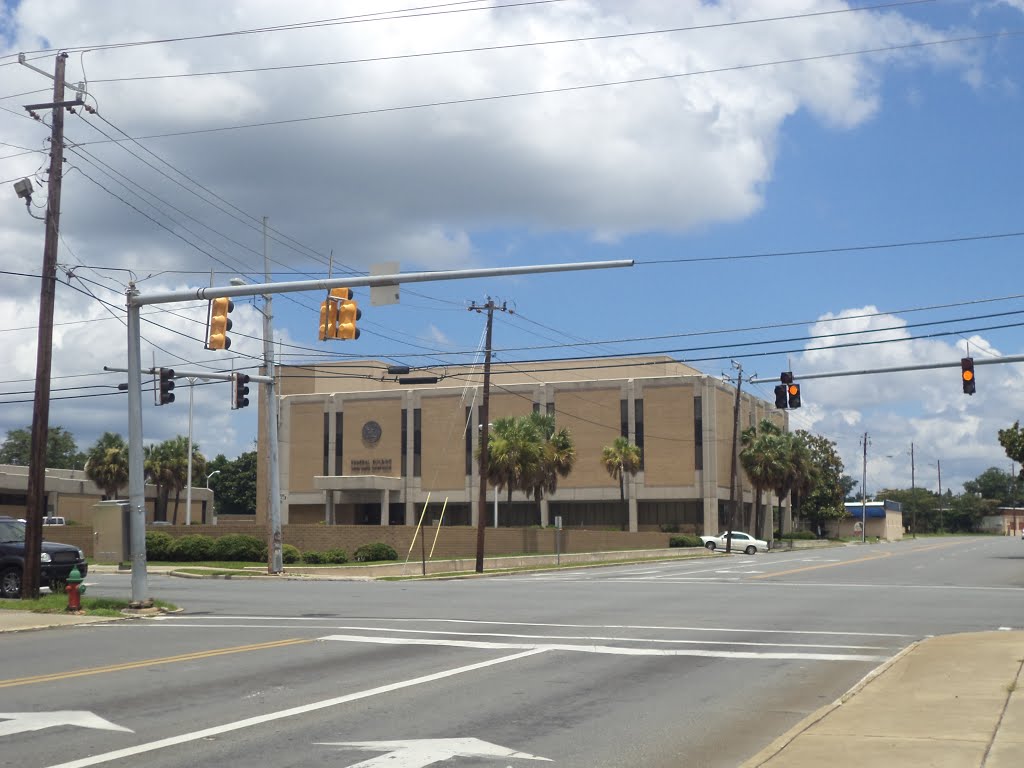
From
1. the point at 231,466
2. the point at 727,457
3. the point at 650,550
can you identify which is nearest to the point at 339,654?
the point at 650,550

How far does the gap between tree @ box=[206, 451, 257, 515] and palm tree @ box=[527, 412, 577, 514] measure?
3076 inches

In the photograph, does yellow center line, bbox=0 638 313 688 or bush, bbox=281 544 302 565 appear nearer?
yellow center line, bbox=0 638 313 688

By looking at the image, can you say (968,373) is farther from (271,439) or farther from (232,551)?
(232,551)

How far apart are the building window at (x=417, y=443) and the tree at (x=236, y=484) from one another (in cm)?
5269

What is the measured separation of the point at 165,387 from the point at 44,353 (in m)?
6.71

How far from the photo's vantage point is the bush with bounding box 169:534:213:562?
48875 mm

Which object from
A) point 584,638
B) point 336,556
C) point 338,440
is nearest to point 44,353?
point 584,638

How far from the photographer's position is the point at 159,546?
4953 centimetres

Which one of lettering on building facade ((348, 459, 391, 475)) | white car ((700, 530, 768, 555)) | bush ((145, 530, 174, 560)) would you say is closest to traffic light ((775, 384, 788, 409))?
bush ((145, 530, 174, 560))

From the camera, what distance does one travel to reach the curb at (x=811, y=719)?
8427 millimetres

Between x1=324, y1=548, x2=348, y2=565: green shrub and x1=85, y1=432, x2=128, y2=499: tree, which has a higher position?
x1=85, y1=432, x2=128, y2=499: tree

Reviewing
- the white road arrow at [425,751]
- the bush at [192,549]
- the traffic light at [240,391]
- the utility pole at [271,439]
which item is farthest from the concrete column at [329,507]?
the white road arrow at [425,751]

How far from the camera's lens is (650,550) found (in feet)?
227

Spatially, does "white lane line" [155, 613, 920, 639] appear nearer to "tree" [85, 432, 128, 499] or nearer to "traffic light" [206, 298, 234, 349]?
"traffic light" [206, 298, 234, 349]
